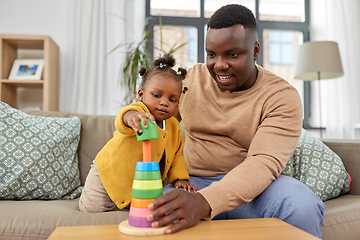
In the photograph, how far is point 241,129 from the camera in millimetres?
1210

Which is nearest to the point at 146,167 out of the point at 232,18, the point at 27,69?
the point at 232,18

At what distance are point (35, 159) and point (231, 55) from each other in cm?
95

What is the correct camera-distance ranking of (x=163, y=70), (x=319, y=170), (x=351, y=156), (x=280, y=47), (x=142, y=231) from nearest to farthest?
1. (x=142, y=231)
2. (x=163, y=70)
3. (x=319, y=170)
4. (x=351, y=156)
5. (x=280, y=47)

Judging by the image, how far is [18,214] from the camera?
108cm

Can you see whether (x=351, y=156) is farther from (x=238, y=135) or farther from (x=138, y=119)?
(x=138, y=119)

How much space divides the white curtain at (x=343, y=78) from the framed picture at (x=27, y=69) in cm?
311

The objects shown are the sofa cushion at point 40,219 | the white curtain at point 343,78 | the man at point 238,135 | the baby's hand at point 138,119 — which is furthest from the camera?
the white curtain at point 343,78

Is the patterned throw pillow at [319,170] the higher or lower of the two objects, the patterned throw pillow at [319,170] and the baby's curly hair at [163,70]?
the lower

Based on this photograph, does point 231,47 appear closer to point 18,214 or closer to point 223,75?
point 223,75

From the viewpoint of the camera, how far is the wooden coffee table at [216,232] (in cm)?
67

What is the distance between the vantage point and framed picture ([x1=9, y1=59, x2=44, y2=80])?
2695mm

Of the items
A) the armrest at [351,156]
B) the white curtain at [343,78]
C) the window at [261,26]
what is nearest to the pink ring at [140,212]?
the armrest at [351,156]

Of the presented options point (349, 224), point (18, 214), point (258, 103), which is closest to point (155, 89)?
point (258, 103)

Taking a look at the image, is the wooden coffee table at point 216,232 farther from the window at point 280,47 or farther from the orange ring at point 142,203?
the window at point 280,47
